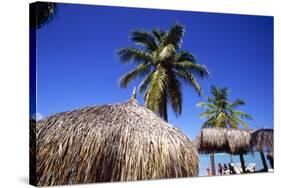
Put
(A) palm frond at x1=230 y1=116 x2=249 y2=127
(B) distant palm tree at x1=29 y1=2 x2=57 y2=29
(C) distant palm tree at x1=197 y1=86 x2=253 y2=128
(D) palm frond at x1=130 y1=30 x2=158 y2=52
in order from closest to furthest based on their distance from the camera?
(B) distant palm tree at x1=29 y1=2 x2=57 y2=29 → (D) palm frond at x1=130 y1=30 x2=158 y2=52 → (C) distant palm tree at x1=197 y1=86 x2=253 y2=128 → (A) palm frond at x1=230 y1=116 x2=249 y2=127

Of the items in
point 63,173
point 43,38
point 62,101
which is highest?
point 43,38

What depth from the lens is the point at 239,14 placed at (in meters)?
14.6

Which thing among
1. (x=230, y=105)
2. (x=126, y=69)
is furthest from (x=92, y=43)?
(x=230, y=105)

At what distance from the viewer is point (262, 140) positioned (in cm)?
1489

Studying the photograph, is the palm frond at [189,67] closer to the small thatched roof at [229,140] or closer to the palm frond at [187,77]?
the palm frond at [187,77]

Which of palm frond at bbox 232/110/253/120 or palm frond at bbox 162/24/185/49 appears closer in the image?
palm frond at bbox 162/24/185/49

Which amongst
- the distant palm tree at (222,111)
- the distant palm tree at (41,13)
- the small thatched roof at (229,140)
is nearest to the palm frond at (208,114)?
the distant palm tree at (222,111)

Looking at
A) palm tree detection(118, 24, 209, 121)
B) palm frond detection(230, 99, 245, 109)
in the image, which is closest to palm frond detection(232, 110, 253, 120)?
palm frond detection(230, 99, 245, 109)

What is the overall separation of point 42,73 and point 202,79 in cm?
335

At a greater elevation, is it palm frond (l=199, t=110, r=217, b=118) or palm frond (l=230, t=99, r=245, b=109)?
palm frond (l=230, t=99, r=245, b=109)

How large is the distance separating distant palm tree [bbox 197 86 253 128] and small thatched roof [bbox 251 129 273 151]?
34 centimetres

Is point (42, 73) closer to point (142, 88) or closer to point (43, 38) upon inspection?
point (43, 38)

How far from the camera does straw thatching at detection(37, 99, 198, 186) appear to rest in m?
12.5

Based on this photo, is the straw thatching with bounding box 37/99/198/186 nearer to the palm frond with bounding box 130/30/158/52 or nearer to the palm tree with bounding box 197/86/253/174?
the palm tree with bounding box 197/86/253/174
